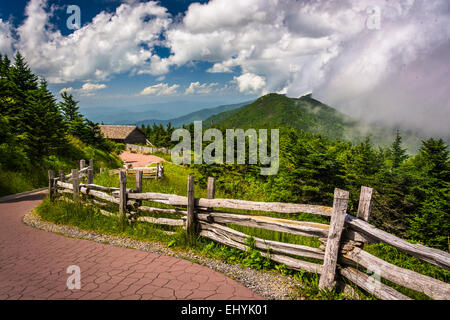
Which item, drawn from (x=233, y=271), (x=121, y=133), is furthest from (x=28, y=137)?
(x=121, y=133)

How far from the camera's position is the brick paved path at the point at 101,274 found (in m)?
3.97

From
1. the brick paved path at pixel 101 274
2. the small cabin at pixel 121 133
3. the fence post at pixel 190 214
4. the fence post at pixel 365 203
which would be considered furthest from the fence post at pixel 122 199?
the small cabin at pixel 121 133

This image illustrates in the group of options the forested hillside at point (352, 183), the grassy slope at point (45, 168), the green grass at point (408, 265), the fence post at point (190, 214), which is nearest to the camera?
the green grass at point (408, 265)

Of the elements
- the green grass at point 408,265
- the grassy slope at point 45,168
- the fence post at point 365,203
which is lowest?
the green grass at point 408,265

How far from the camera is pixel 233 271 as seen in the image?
470 centimetres

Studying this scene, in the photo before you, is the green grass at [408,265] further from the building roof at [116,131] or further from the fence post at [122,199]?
the building roof at [116,131]

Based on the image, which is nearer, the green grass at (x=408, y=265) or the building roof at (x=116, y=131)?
the green grass at (x=408, y=265)

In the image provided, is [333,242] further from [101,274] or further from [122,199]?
[122,199]

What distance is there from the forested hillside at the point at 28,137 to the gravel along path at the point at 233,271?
990 cm

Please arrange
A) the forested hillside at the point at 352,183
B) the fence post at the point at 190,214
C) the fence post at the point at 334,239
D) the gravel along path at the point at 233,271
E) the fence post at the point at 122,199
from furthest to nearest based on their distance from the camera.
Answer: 1. the forested hillside at the point at 352,183
2. the fence post at the point at 122,199
3. the fence post at the point at 190,214
4. the gravel along path at the point at 233,271
5. the fence post at the point at 334,239

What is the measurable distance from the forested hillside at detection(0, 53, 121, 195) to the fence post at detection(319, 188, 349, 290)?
15349 mm

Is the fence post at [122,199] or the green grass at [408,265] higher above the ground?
the fence post at [122,199]

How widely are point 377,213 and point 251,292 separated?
1461 cm
